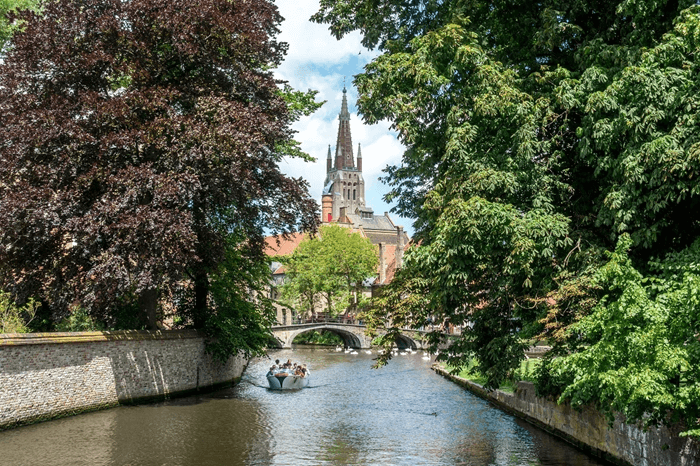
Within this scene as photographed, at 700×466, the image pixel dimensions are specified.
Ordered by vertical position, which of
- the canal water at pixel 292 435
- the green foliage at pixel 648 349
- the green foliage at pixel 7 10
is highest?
the green foliage at pixel 7 10

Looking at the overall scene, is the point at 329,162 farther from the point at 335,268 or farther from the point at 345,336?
the point at 345,336

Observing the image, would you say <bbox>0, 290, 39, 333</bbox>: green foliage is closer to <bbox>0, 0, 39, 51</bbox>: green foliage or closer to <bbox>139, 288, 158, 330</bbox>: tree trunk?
<bbox>139, 288, 158, 330</bbox>: tree trunk

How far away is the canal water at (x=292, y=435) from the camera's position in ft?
48.3

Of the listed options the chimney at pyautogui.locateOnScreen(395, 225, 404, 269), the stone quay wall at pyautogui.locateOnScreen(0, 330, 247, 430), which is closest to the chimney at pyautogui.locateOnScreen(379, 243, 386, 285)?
the chimney at pyautogui.locateOnScreen(395, 225, 404, 269)

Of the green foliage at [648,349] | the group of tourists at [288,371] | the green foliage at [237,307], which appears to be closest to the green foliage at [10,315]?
the green foliage at [237,307]

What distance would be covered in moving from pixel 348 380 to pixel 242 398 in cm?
1019

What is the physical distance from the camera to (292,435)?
18.1 m

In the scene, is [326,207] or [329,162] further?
[329,162]

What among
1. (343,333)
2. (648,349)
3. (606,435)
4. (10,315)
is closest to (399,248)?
(343,333)

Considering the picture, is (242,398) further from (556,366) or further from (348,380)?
(556,366)

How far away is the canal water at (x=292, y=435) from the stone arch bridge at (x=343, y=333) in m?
37.9

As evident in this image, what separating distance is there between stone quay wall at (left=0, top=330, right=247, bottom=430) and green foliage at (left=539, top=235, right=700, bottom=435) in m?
13.3

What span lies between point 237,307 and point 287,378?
13.9 ft

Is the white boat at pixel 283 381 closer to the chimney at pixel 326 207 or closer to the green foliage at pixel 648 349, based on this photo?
the green foliage at pixel 648 349
